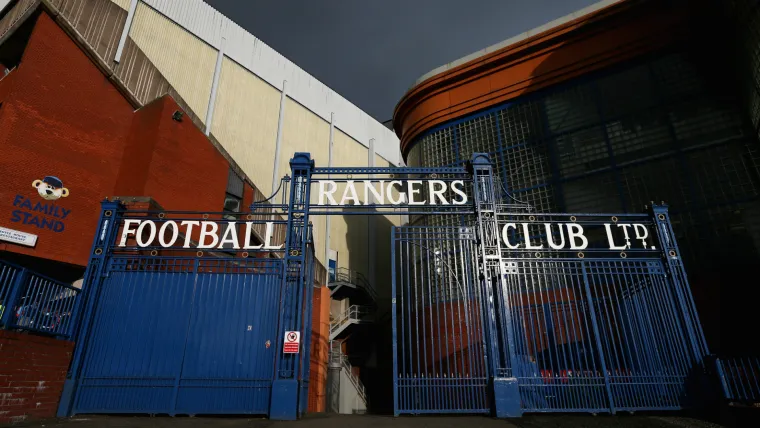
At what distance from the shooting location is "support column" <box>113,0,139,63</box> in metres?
16.2

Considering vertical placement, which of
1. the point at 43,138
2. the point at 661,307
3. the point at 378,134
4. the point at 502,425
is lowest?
the point at 502,425

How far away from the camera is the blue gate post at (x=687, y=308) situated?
7.54 metres

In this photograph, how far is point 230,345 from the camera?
7.91 meters

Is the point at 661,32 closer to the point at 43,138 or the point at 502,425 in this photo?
the point at 502,425

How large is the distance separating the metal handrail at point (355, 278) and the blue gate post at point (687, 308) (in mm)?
23281

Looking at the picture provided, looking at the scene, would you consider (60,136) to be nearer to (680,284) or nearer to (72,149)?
(72,149)

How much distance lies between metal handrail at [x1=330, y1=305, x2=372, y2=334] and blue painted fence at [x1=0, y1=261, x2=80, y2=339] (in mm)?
18825

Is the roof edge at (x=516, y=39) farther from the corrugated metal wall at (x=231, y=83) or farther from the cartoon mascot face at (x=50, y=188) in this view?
the cartoon mascot face at (x=50, y=188)

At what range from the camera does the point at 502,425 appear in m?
6.54

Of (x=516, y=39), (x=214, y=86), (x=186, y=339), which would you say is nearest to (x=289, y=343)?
(x=186, y=339)

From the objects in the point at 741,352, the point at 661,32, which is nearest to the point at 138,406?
the point at 741,352

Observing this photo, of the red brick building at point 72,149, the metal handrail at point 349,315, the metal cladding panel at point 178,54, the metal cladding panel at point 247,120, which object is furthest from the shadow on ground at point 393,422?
the metal cladding panel at point 247,120

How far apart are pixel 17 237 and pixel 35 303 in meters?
7.26

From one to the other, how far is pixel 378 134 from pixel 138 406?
110ft
